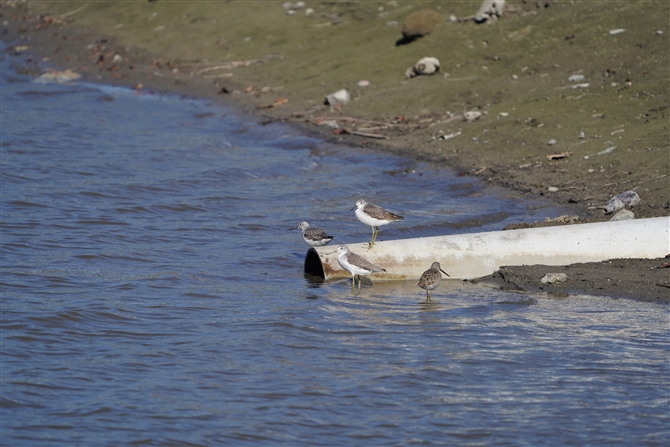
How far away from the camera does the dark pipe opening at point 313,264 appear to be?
31.1 feet

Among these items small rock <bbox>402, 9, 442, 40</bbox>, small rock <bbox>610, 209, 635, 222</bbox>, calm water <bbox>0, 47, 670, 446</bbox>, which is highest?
small rock <bbox>402, 9, 442, 40</bbox>

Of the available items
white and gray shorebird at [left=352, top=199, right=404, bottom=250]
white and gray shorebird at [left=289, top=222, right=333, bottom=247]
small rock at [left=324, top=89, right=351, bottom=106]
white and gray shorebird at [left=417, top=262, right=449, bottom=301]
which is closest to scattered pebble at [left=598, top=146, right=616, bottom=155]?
white and gray shorebird at [left=352, top=199, right=404, bottom=250]

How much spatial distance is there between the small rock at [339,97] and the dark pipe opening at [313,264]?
9414 millimetres

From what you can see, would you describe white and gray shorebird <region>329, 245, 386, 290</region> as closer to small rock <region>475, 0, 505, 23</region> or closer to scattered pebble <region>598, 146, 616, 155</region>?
scattered pebble <region>598, 146, 616, 155</region>

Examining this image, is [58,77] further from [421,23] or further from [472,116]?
[472,116]

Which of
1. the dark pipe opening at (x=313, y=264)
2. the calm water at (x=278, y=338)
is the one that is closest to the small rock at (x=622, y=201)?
the calm water at (x=278, y=338)

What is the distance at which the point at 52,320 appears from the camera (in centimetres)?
789

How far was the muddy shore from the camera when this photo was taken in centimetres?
1196

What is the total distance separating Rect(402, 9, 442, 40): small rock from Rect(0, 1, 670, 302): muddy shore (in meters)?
0.33

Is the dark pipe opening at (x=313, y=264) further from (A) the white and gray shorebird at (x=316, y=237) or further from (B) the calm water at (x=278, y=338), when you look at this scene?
(A) the white and gray shorebird at (x=316, y=237)

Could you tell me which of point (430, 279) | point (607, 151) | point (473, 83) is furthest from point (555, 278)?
point (473, 83)

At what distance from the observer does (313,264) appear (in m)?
9.76

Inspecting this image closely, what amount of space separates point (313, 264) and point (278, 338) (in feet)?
7.69

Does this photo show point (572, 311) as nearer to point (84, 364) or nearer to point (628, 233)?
point (628, 233)
